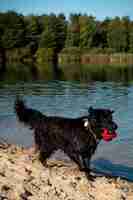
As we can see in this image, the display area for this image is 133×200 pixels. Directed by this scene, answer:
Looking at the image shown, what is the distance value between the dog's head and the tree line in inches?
3395

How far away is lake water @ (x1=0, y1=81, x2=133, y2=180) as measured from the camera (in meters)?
→ 10.7

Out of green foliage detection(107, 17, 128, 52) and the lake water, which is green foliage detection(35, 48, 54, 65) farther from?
the lake water

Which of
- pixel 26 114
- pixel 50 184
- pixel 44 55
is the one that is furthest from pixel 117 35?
pixel 50 184

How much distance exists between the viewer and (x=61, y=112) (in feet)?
64.2

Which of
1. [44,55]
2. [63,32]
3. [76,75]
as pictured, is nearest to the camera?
[76,75]

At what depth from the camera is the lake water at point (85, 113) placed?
10656mm

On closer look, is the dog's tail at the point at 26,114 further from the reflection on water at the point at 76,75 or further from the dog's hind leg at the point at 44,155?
the reflection on water at the point at 76,75

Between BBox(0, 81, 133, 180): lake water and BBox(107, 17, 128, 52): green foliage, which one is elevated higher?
BBox(107, 17, 128, 52): green foliage

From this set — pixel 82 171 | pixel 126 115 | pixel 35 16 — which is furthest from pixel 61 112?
pixel 35 16

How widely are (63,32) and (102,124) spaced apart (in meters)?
102

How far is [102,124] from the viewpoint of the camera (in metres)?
7.28

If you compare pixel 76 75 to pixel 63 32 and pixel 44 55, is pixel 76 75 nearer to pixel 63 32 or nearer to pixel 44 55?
pixel 44 55

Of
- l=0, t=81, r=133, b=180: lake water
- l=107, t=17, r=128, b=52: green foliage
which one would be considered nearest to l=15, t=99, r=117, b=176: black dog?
l=0, t=81, r=133, b=180: lake water

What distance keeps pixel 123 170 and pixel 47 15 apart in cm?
10851
